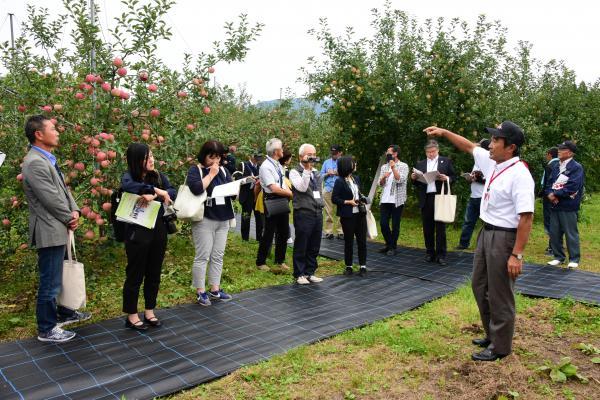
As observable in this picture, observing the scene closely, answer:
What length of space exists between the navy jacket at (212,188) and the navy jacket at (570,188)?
4.53m

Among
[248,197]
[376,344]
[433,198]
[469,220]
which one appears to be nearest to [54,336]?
[376,344]

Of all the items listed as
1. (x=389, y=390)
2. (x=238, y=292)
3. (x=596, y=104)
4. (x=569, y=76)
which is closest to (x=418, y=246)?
(x=238, y=292)

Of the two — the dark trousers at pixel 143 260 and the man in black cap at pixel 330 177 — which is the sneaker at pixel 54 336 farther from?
the man in black cap at pixel 330 177

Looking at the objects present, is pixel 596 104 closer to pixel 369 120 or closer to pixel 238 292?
pixel 369 120

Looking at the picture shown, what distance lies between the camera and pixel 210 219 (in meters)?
4.70

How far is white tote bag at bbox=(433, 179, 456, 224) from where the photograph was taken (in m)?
6.39

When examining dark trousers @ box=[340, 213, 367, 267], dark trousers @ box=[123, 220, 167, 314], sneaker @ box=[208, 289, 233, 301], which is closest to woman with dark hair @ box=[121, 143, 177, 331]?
dark trousers @ box=[123, 220, 167, 314]

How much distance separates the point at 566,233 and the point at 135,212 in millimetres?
5718

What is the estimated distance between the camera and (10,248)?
5234 mm

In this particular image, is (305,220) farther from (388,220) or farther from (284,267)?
(388,220)

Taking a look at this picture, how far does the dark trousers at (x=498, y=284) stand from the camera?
3387mm

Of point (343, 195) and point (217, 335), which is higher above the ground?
point (343, 195)

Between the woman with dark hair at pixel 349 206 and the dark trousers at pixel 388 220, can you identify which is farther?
the dark trousers at pixel 388 220

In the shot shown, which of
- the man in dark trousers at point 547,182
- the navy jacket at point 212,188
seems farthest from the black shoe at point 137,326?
the man in dark trousers at point 547,182
